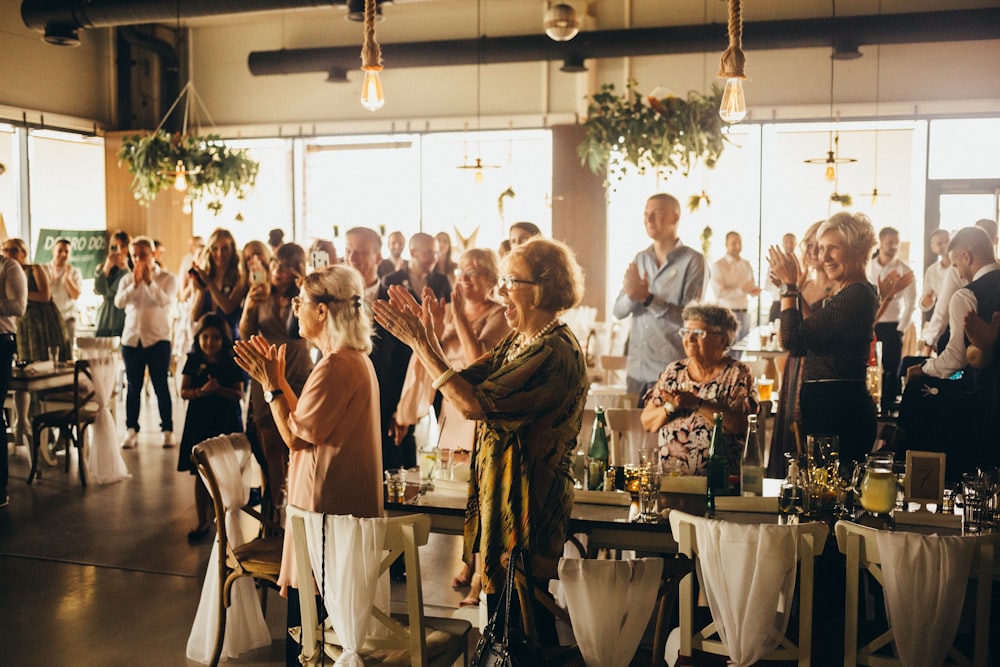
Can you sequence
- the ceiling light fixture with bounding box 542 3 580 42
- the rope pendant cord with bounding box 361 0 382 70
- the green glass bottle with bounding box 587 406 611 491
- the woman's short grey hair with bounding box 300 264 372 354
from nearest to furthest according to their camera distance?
the woman's short grey hair with bounding box 300 264 372 354, the green glass bottle with bounding box 587 406 611 491, the rope pendant cord with bounding box 361 0 382 70, the ceiling light fixture with bounding box 542 3 580 42

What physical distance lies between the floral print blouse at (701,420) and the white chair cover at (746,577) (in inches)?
39.0

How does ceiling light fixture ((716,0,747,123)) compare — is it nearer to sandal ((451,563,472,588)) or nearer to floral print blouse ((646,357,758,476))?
floral print blouse ((646,357,758,476))

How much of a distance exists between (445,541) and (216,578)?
1.93 meters

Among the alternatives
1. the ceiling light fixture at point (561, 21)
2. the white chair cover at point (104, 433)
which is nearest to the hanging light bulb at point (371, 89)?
the ceiling light fixture at point (561, 21)

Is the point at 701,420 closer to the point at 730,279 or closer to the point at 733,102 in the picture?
the point at 733,102

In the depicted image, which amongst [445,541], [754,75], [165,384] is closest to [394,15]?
[754,75]

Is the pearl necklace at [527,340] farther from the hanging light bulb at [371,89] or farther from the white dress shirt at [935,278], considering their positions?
the white dress shirt at [935,278]

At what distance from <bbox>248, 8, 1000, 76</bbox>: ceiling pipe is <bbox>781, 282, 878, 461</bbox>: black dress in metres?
6.70

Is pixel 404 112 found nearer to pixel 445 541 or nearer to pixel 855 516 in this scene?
pixel 445 541

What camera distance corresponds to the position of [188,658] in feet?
12.7

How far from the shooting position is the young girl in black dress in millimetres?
5340

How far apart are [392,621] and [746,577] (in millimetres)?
1031

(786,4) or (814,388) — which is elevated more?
(786,4)

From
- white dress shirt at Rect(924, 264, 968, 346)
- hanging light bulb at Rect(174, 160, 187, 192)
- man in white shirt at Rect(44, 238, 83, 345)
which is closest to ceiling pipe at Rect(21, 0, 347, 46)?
hanging light bulb at Rect(174, 160, 187, 192)
